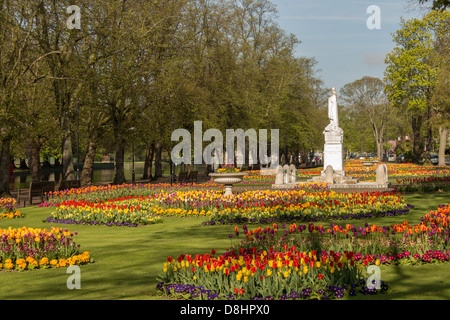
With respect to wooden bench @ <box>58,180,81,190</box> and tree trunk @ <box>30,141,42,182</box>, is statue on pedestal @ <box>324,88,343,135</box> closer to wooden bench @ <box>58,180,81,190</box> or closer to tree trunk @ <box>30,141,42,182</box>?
wooden bench @ <box>58,180,81,190</box>

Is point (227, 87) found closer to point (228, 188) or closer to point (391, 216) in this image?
point (228, 188)

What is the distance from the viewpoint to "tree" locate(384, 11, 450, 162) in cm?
5294

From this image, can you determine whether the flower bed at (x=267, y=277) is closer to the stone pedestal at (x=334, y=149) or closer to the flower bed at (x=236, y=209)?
the flower bed at (x=236, y=209)

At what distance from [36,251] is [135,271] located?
2181 mm

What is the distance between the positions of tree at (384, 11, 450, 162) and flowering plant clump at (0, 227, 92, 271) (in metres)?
49.3

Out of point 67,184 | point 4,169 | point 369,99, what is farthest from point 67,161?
point 369,99

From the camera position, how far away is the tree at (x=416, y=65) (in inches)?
2084

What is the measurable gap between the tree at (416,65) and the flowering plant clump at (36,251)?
4934 cm

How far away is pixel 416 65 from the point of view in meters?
53.7

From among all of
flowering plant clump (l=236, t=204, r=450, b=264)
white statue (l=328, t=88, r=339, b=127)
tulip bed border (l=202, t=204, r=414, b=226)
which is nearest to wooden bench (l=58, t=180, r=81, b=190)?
tulip bed border (l=202, t=204, r=414, b=226)

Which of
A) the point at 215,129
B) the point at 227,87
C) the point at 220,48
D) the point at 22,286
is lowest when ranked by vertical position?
the point at 22,286

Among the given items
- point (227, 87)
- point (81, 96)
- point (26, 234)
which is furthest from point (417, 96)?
point (26, 234)
